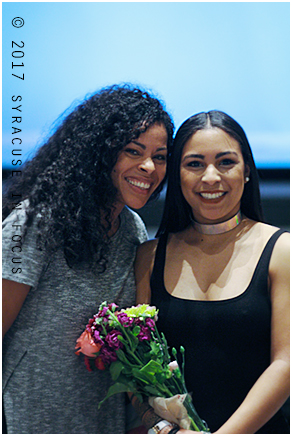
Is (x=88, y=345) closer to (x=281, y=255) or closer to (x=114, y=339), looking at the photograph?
(x=114, y=339)

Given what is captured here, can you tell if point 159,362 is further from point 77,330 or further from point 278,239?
point 278,239

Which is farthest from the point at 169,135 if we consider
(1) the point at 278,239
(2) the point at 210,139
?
(1) the point at 278,239

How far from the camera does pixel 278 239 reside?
66.9 inches

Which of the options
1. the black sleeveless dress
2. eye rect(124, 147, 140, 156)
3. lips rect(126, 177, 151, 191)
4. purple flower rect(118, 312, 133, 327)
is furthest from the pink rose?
eye rect(124, 147, 140, 156)

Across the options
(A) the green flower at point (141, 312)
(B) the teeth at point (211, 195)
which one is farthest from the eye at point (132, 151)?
(A) the green flower at point (141, 312)

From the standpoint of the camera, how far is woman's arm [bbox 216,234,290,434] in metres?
1.60

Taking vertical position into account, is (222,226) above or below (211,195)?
below

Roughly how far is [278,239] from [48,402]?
1074 mm

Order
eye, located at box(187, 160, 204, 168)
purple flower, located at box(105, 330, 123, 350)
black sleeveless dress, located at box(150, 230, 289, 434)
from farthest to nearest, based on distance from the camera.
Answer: eye, located at box(187, 160, 204, 168)
black sleeveless dress, located at box(150, 230, 289, 434)
purple flower, located at box(105, 330, 123, 350)

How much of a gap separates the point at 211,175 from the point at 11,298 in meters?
0.88

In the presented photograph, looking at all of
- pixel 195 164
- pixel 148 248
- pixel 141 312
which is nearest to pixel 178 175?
pixel 195 164

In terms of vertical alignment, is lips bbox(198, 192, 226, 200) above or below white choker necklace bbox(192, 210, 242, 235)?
above

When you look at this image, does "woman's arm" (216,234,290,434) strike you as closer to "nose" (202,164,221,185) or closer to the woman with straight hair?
the woman with straight hair

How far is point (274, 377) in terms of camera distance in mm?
1608
